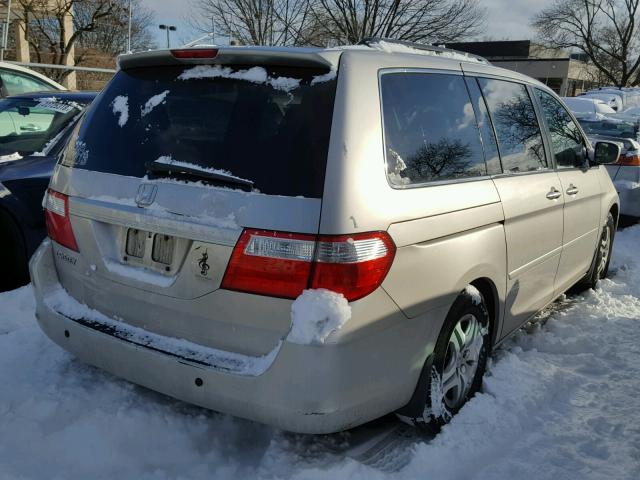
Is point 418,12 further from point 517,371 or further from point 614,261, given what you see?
point 517,371

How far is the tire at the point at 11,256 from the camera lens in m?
4.41

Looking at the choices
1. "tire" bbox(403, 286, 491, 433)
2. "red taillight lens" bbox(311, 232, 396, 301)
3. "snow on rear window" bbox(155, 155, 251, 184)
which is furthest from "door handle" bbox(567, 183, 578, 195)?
"snow on rear window" bbox(155, 155, 251, 184)

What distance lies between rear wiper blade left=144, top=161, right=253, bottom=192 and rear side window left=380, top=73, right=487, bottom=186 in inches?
23.7

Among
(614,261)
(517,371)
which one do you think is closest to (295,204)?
(517,371)

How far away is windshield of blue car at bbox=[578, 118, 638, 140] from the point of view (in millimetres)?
10336

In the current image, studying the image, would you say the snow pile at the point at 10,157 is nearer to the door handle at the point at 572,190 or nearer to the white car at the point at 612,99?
the door handle at the point at 572,190

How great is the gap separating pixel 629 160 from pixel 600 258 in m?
3.06

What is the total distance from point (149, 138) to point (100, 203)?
0.35 m

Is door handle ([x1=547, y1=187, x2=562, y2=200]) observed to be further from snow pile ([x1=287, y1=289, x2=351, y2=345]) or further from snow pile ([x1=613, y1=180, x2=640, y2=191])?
snow pile ([x1=613, y1=180, x2=640, y2=191])

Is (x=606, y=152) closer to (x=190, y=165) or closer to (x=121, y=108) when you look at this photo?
(x=190, y=165)

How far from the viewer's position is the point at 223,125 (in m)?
2.51

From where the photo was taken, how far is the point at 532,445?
2.91 meters

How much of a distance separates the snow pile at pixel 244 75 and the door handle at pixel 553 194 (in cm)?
203

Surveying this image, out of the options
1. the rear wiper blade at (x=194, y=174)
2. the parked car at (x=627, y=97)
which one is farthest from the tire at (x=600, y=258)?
the parked car at (x=627, y=97)
